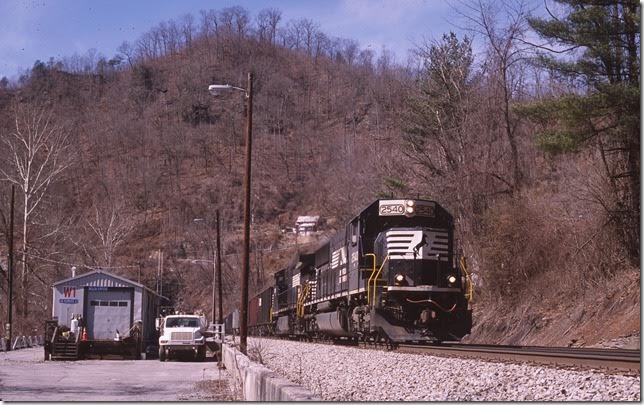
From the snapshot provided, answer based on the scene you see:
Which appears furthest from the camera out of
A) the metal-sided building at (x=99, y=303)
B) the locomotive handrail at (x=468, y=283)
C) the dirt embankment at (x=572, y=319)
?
the metal-sided building at (x=99, y=303)

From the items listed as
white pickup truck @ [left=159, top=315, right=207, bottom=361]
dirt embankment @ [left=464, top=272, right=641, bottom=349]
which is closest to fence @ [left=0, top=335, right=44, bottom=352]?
white pickup truck @ [left=159, top=315, right=207, bottom=361]

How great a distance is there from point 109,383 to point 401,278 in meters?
8.10

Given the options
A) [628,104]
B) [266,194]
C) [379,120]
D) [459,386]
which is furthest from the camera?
[266,194]

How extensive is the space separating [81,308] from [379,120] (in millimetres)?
47170

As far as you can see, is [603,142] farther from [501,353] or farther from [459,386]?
[459,386]

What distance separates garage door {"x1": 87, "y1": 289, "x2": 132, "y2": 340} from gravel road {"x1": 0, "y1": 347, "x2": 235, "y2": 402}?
752 cm

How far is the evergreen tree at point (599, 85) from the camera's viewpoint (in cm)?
2384

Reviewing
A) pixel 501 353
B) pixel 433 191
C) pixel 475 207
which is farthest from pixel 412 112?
pixel 501 353

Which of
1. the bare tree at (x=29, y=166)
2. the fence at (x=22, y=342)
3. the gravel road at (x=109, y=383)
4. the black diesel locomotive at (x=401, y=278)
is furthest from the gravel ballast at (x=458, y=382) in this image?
the bare tree at (x=29, y=166)

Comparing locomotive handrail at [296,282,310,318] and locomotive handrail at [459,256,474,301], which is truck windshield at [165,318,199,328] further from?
locomotive handrail at [459,256,474,301]

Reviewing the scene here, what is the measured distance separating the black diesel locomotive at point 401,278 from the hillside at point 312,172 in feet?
17.8

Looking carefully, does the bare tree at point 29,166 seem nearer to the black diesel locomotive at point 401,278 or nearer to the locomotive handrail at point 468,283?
the black diesel locomotive at point 401,278

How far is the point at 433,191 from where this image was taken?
135 feet

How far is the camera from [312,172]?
121 meters
